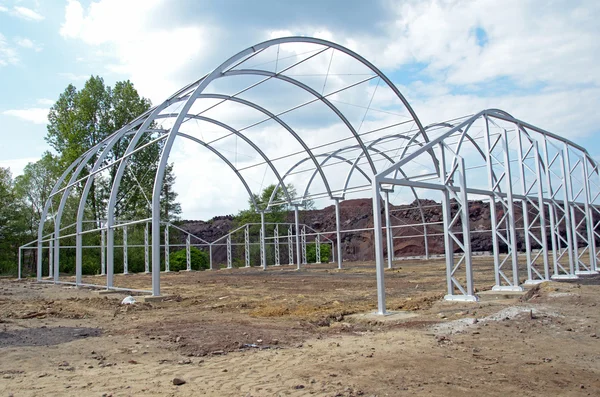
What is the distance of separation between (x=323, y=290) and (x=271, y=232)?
4295 centimetres

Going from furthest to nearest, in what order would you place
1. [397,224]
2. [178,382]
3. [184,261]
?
[397,224]
[184,261]
[178,382]

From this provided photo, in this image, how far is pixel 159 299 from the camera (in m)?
14.3

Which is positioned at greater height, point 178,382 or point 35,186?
point 35,186

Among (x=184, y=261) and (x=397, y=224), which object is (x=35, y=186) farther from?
(x=397, y=224)

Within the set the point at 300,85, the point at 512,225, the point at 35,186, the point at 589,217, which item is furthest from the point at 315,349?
the point at 35,186

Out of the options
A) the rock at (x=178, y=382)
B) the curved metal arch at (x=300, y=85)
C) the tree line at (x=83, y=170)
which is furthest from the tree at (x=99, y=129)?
the rock at (x=178, y=382)

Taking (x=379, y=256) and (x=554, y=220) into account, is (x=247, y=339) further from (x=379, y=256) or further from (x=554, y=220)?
(x=554, y=220)

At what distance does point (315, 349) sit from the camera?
23.5 ft

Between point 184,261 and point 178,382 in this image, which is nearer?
point 178,382

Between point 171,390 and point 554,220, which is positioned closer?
point 171,390

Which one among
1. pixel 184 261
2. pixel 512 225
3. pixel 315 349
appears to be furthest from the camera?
pixel 184 261

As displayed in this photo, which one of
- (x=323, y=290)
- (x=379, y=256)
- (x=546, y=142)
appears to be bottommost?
(x=323, y=290)

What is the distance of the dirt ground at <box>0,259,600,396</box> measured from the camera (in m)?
5.25

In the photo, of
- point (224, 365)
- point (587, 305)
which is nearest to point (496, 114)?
point (587, 305)
